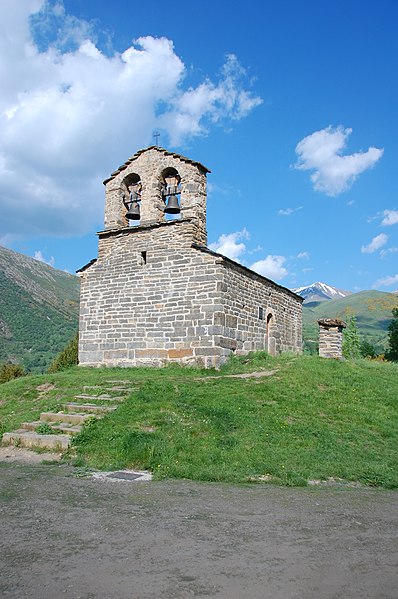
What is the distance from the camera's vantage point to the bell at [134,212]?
17.9m

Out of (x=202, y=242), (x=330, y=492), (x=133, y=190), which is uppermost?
(x=133, y=190)

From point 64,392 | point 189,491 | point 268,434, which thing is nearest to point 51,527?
point 189,491

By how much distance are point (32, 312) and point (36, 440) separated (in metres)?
64.6

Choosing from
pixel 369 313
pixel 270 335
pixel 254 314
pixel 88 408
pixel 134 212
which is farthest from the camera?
pixel 369 313

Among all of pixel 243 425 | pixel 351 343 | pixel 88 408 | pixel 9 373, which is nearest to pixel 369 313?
pixel 351 343

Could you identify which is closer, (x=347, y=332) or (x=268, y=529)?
(x=268, y=529)

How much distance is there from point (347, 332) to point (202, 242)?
39940 mm

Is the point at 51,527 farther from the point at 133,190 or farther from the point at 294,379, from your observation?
the point at 133,190

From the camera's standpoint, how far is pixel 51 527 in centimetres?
464

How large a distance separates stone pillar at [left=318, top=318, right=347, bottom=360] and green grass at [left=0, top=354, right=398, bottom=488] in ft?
16.2

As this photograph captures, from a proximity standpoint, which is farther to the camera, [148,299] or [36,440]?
[148,299]

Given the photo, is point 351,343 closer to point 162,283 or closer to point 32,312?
point 162,283

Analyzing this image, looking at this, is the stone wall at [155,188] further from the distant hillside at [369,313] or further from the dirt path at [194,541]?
the distant hillside at [369,313]

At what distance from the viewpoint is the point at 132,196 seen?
18.2 meters
